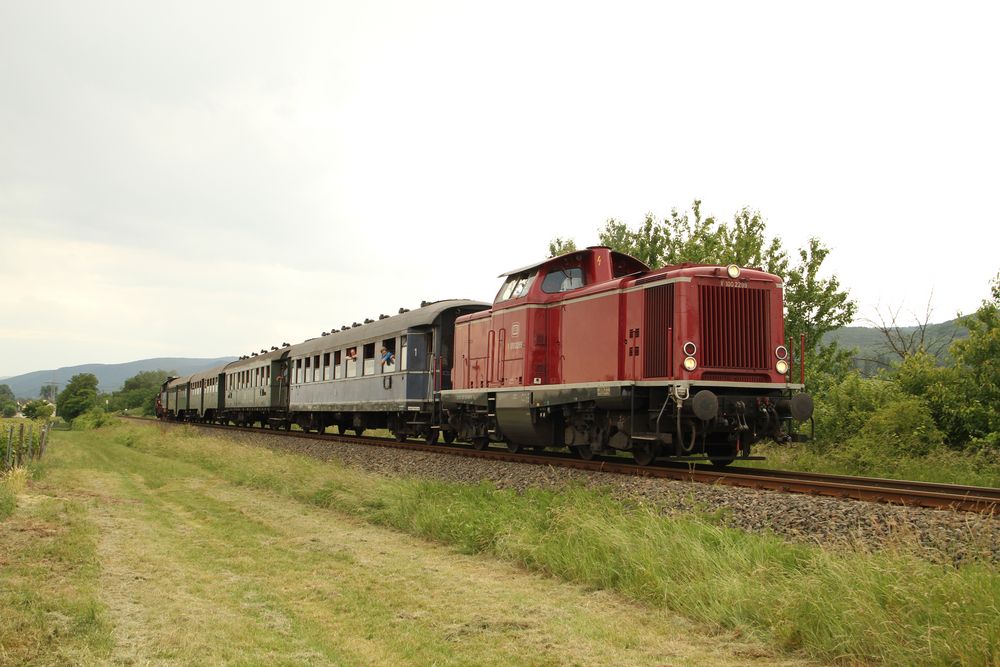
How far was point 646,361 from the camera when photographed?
38.5 feet

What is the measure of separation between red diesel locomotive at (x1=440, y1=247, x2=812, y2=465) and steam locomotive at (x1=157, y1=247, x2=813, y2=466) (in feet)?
0.07

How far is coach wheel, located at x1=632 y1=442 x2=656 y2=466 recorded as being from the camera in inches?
473

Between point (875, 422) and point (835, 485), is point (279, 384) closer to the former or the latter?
point (875, 422)

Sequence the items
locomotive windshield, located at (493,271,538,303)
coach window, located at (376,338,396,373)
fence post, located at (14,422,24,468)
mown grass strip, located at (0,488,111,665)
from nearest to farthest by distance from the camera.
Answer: mown grass strip, located at (0,488,111,665) → locomotive windshield, located at (493,271,538,303) → fence post, located at (14,422,24,468) → coach window, located at (376,338,396,373)

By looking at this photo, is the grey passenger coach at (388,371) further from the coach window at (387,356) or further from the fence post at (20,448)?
the fence post at (20,448)

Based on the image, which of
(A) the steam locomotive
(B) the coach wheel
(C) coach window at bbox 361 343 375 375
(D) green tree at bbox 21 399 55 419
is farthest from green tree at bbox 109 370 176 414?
(B) the coach wheel

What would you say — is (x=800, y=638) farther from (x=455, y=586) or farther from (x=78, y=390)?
(x=78, y=390)

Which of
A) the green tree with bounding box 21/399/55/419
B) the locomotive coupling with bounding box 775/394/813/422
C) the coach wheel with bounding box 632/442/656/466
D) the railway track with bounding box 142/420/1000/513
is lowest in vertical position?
the green tree with bounding box 21/399/55/419

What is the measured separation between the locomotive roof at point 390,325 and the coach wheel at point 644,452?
8980 mm

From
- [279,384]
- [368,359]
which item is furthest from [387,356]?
[279,384]

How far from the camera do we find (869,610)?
5.43 metres

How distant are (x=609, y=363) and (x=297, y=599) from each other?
21.9 feet

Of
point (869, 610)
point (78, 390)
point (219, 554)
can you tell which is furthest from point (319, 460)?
point (78, 390)

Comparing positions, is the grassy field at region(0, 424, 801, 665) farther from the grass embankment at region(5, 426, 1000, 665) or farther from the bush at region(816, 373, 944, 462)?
the bush at region(816, 373, 944, 462)
